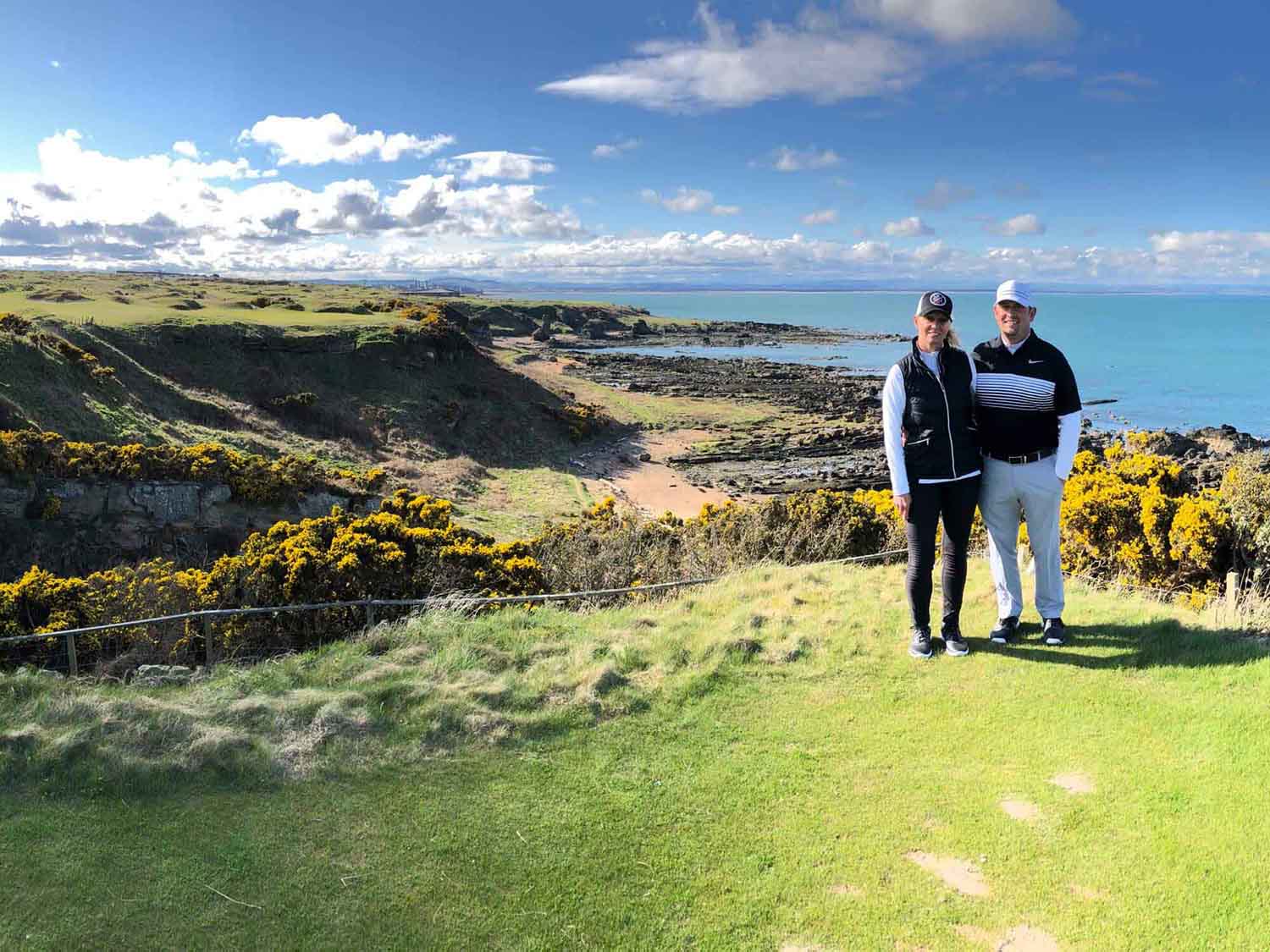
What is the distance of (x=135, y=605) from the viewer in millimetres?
9523

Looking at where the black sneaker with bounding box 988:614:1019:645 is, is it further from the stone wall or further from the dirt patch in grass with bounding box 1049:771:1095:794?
the stone wall

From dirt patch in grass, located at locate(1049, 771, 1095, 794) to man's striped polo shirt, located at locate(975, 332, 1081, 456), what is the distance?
2.15m

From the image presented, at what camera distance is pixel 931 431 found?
523 cm

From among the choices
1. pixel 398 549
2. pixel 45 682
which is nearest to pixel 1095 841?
pixel 45 682

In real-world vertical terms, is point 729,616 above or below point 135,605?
above

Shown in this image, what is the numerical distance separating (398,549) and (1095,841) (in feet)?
28.4

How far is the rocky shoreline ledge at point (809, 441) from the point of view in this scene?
3281 centimetres

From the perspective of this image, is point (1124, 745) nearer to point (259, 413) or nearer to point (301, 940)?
point (301, 940)

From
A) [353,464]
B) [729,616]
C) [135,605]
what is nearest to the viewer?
[729,616]

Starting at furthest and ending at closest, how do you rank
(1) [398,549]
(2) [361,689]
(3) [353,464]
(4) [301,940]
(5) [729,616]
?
(3) [353,464] → (1) [398,549] → (5) [729,616] → (2) [361,689] → (4) [301,940]

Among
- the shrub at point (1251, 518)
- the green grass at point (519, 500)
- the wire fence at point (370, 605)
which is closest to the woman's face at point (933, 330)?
the wire fence at point (370, 605)

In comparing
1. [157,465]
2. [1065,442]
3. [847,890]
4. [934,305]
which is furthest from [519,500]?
[847,890]

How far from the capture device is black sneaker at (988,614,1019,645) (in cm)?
573


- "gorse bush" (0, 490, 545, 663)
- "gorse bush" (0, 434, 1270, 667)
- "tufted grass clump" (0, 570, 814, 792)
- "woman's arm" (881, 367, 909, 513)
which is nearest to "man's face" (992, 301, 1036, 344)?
"woman's arm" (881, 367, 909, 513)
